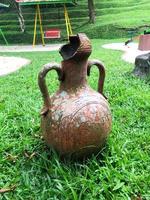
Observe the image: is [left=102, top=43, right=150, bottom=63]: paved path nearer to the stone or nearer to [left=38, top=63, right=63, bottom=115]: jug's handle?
the stone

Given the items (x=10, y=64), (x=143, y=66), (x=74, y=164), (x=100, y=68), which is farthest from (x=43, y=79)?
(x=10, y=64)

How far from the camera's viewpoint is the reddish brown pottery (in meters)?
3.22

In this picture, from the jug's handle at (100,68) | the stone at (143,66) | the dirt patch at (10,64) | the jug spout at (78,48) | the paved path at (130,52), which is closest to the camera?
the jug spout at (78,48)

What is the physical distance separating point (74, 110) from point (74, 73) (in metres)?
0.30

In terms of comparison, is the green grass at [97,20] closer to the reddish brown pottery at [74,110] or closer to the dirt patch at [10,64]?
the dirt patch at [10,64]

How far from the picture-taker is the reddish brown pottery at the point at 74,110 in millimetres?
3221

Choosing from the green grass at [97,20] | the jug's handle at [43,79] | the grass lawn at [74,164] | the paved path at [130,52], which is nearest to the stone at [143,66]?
the grass lawn at [74,164]

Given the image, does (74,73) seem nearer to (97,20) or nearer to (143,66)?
(143,66)

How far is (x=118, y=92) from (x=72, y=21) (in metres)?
17.5

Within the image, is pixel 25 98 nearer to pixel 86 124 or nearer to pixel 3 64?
pixel 86 124

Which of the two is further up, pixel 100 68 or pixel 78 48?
pixel 78 48

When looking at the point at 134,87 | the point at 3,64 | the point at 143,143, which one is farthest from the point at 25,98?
the point at 3,64

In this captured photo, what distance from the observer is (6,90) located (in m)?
6.46

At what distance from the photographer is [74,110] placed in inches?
127
